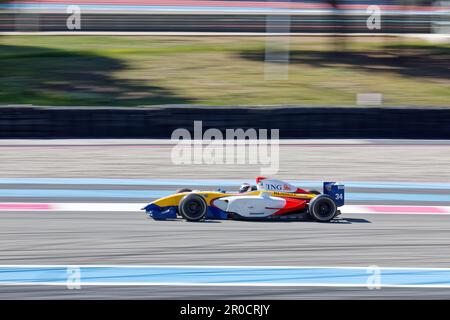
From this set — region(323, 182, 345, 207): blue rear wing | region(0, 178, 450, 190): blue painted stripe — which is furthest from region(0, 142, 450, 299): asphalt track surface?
region(0, 178, 450, 190): blue painted stripe

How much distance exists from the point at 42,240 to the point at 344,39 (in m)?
16.9

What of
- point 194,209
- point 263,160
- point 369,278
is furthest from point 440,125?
point 369,278

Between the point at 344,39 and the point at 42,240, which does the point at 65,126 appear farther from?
the point at 344,39

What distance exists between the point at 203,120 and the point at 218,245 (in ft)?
22.9

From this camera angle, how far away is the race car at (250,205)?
8227 mm

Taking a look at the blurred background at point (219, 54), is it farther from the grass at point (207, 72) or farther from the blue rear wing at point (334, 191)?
the blue rear wing at point (334, 191)

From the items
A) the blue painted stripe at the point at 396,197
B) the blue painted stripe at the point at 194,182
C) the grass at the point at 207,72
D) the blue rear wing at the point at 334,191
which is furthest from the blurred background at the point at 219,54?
the blue rear wing at the point at 334,191

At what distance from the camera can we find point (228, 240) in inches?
299

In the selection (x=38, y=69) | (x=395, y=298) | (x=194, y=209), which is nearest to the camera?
(x=395, y=298)

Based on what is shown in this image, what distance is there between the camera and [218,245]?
7.42 metres

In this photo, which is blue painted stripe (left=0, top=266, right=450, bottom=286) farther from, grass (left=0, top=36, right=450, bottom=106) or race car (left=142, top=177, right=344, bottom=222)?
grass (left=0, top=36, right=450, bottom=106)

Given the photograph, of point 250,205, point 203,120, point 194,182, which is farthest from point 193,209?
point 203,120

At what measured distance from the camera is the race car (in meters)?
8.23

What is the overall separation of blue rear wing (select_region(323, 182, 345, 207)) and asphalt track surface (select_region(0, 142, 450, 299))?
9.0 inches
